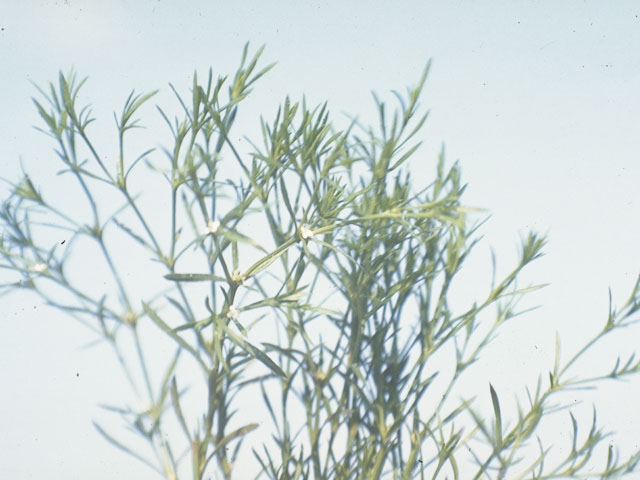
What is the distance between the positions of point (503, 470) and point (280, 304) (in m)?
0.28

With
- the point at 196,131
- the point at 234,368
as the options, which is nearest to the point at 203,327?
the point at 234,368

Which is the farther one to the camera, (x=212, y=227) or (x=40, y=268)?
(x=40, y=268)

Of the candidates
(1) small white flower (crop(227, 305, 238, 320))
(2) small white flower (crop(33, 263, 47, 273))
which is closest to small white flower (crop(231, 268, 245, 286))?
(1) small white flower (crop(227, 305, 238, 320))

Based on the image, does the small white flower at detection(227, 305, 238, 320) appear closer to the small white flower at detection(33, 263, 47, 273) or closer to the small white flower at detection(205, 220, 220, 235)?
the small white flower at detection(205, 220, 220, 235)

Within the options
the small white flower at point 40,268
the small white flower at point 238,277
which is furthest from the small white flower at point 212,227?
the small white flower at point 40,268

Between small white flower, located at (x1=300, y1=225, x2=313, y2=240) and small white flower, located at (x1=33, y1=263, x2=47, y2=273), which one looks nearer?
small white flower, located at (x1=300, y1=225, x2=313, y2=240)

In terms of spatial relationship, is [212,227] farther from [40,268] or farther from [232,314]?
[40,268]

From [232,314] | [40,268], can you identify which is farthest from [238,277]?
[40,268]

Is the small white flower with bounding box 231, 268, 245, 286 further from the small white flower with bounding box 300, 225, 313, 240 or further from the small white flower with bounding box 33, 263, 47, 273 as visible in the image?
the small white flower with bounding box 33, 263, 47, 273

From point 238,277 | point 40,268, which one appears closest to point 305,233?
point 238,277

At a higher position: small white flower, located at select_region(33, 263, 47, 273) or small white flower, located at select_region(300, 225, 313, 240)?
small white flower, located at select_region(33, 263, 47, 273)

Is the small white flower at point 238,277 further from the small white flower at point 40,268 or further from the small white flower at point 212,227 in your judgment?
the small white flower at point 40,268

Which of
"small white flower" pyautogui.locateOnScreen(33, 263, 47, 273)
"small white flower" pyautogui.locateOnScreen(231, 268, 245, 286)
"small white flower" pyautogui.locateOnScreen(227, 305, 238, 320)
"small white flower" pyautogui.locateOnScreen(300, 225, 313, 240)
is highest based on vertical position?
"small white flower" pyautogui.locateOnScreen(33, 263, 47, 273)

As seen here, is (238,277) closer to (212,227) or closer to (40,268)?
(212,227)
